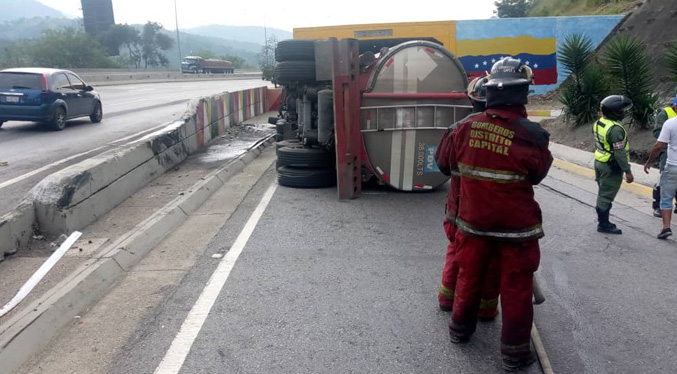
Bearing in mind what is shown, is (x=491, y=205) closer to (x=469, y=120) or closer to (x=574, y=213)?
(x=469, y=120)

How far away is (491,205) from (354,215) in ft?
13.0

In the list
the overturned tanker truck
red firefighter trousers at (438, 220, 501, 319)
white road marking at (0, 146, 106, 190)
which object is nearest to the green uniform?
the overturned tanker truck

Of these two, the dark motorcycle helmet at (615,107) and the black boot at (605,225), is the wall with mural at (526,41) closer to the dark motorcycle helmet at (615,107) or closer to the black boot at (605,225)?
the dark motorcycle helmet at (615,107)

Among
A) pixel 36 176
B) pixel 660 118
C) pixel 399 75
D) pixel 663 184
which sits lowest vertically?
pixel 36 176

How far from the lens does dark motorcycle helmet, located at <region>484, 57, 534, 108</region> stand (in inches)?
148

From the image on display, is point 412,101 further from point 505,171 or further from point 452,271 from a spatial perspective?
point 505,171

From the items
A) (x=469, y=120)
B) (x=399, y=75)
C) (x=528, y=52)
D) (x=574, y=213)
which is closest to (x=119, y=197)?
(x=399, y=75)

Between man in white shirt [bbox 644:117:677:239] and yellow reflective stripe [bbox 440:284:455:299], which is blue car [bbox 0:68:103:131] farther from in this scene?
man in white shirt [bbox 644:117:677:239]

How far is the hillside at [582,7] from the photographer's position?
81.0ft

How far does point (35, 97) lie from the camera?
15.8 meters

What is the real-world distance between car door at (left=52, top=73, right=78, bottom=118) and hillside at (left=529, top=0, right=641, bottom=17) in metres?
20.5

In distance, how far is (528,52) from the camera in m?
23.2

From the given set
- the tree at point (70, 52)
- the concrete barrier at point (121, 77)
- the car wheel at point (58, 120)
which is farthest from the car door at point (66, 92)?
the tree at point (70, 52)

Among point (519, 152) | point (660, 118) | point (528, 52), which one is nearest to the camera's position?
point (519, 152)
